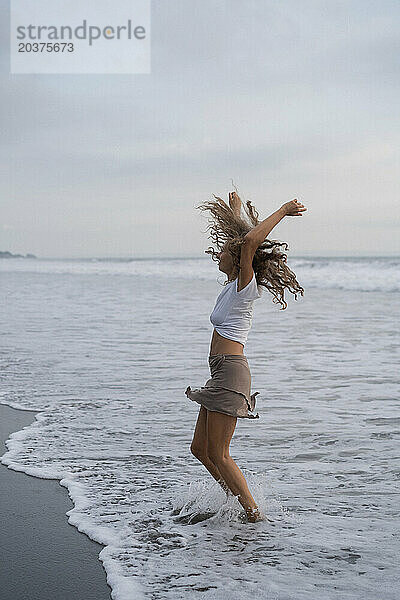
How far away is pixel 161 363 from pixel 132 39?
Result: 1292 cm

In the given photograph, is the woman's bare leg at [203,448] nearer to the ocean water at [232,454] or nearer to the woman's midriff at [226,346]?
the ocean water at [232,454]

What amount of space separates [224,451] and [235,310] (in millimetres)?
796

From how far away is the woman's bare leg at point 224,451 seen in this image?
13.4 ft

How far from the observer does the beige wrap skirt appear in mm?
4004

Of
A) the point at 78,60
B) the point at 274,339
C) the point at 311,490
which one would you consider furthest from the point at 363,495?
the point at 78,60

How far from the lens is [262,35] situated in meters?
27.0

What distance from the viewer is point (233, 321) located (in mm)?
4129

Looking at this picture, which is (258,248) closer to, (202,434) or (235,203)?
(235,203)

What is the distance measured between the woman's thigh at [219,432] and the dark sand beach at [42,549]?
0.81 metres

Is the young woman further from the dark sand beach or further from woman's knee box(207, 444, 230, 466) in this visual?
the dark sand beach

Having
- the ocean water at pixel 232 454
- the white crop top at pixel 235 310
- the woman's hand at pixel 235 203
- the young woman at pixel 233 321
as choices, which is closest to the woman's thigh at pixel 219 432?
the young woman at pixel 233 321

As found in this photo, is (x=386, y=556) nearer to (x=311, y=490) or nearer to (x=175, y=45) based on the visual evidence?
(x=311, y=490)

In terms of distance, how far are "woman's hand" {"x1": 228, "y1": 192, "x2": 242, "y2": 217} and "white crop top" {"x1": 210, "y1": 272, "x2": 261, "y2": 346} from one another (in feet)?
1.31

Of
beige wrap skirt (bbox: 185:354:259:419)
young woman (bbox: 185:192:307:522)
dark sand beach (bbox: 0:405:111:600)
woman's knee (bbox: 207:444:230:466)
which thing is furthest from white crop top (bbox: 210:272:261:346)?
dark sand beach (bbox: 0:405:111:600)
